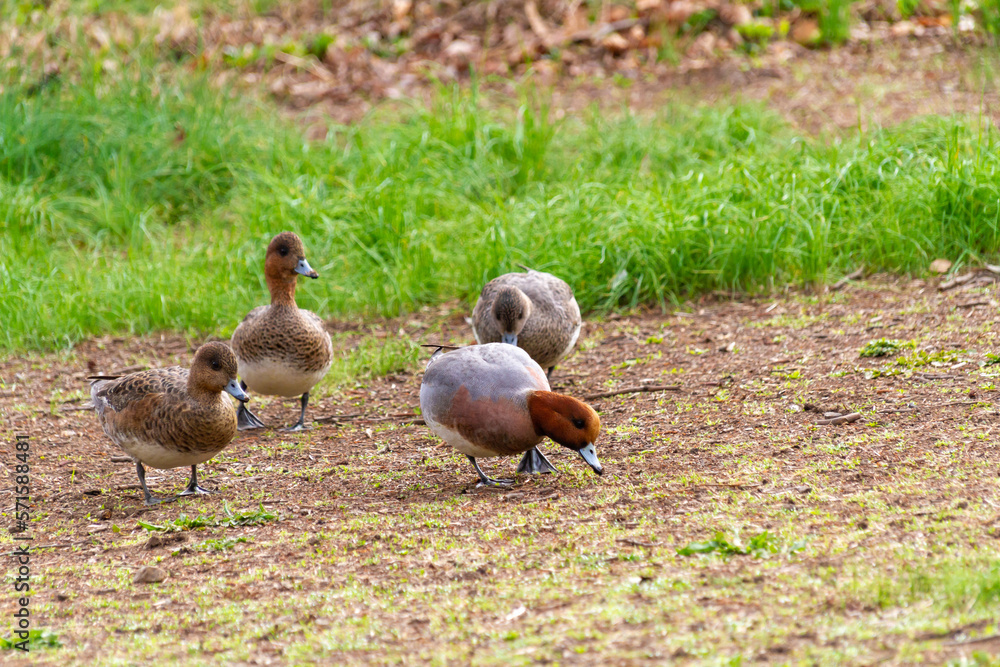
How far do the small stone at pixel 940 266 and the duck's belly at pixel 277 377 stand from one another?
4.01 meters

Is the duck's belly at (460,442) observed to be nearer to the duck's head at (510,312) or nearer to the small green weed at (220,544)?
the small green weed at (220,544)

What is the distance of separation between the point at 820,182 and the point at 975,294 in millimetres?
1522

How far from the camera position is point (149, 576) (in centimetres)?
352

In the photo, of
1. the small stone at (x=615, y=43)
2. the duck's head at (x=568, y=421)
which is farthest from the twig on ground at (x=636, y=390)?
the small stone at (x=615, y=43)

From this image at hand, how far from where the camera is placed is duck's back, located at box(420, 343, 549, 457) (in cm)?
409

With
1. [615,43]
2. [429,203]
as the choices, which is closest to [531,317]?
[429,203]

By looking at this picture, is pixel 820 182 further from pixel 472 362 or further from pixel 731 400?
pixel 472 362

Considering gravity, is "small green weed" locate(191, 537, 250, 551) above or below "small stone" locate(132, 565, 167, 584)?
below

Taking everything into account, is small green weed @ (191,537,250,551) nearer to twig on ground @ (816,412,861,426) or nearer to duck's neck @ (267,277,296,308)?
duck's neck @ (267,277,296,308)

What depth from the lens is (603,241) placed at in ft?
23.5

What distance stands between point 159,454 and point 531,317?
2.15 m

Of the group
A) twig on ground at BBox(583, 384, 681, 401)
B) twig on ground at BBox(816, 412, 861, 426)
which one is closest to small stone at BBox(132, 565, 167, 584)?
twig on ground at BBox(583, 384, 681, 401)

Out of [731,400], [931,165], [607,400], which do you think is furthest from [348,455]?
[931,165]

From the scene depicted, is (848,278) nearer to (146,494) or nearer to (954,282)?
(954,282)
